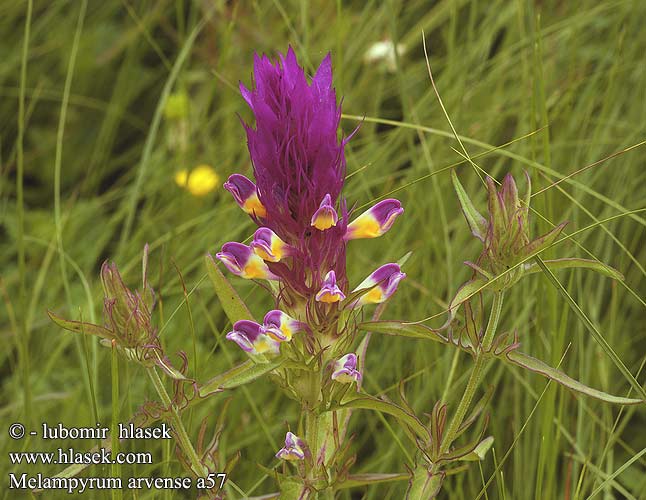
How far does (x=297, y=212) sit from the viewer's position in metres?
0.98

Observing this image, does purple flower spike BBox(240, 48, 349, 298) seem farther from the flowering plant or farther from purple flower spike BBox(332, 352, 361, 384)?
purple flower spike BBox(332, 352, 361, 384)

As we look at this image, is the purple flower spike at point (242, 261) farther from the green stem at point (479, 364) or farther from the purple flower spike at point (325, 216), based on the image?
the green stem at point (479, 364)

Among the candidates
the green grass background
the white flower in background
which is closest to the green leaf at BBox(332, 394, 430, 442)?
the green grass background

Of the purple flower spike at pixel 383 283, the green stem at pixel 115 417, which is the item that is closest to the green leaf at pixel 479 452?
the purple flower spike at pixel 383 283

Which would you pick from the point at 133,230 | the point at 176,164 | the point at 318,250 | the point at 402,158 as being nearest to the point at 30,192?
the point at 133,230

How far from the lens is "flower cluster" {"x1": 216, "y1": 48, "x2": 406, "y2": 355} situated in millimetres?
926

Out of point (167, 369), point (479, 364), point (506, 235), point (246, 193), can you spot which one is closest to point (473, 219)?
point (506, 235)

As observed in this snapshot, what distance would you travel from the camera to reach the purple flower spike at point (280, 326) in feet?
3.14

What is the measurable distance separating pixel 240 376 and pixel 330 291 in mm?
164

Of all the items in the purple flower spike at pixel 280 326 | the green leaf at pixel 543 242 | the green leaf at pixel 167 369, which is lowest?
the green leaf at pixel 167 369

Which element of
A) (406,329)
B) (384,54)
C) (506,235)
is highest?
(384,54)

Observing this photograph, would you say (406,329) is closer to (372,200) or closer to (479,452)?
(479,452)

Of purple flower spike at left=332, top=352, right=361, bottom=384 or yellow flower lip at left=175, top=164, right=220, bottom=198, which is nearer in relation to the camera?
purple flower spike at left=332, top=352, right=361, bottom=384

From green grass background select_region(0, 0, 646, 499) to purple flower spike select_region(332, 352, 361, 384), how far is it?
29 centimetres
